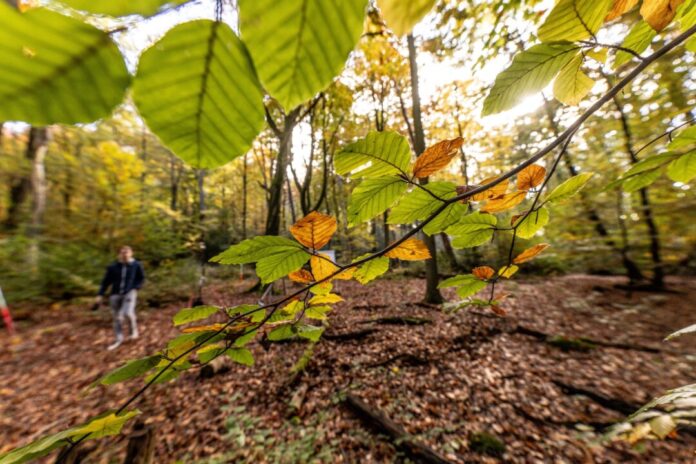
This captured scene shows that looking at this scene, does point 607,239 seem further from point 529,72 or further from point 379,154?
point 379,154

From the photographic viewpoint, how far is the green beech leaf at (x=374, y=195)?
56cm

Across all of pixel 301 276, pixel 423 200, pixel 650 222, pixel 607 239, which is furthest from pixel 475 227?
pixel 607 239

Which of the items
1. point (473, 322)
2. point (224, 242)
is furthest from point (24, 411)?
point (224, 242)

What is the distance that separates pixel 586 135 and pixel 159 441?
23.9 feet

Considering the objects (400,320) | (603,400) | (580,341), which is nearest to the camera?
(603,400)

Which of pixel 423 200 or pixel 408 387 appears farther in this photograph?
pixel 408 387

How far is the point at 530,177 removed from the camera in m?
0.64

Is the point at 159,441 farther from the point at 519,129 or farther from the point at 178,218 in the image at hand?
the point at 519,129

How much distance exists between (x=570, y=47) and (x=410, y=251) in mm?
484

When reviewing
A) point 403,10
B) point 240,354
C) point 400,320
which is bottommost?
point 400,320

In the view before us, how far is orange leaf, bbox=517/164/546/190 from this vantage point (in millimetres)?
627

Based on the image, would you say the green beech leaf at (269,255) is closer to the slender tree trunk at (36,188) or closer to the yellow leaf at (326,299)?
the yellow leaf at (326,299)

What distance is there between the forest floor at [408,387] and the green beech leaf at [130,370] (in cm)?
209

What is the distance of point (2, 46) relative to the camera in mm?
186
